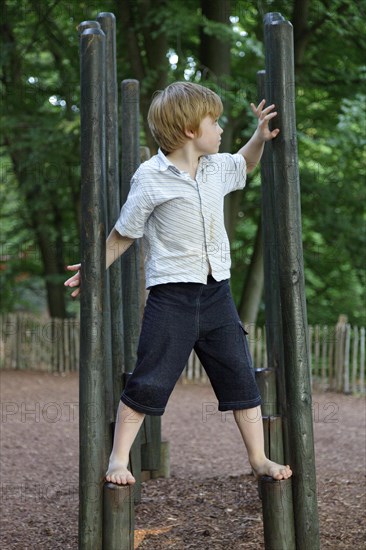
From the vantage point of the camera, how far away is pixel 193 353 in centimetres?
1274

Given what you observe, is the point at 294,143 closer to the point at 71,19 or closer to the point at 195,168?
the point at 195,168

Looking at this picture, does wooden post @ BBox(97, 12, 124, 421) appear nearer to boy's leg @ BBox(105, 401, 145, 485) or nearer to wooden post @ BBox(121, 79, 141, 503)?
wooden post @ BBox(121, 79, 141, 503)

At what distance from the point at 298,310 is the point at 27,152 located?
39.7 feet

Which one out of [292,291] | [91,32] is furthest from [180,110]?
[292,291]

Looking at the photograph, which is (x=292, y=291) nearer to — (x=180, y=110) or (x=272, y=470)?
(x=272, y=470)

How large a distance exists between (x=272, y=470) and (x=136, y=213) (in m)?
1.05

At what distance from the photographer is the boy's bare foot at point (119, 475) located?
2.83m

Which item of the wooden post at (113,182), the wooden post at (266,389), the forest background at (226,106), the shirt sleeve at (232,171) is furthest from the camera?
the forest background at (226,106)

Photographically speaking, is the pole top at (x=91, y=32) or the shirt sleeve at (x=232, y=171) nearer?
the pole top at (x=91, y=32)

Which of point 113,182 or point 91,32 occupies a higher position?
point 91,32

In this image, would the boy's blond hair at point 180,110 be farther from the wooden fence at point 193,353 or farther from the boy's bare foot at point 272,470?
the wooden fence at point 193,353

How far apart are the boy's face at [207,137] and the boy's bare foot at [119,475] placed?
3.90ft

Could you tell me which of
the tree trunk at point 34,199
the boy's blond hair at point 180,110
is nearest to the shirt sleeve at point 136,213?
the boy's blond hair at point 180,110

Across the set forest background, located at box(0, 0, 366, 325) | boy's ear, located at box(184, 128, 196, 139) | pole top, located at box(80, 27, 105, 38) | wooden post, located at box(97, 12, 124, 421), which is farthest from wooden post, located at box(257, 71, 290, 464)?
forest background, located at box(0, 0, 366, 325)
